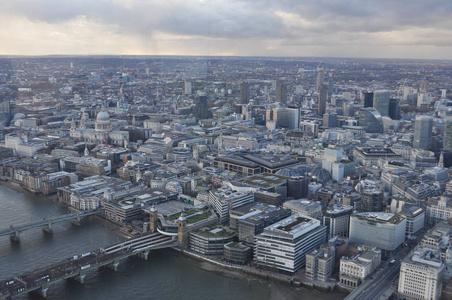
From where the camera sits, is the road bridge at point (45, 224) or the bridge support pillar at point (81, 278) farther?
the road bridge at point (45, 224)

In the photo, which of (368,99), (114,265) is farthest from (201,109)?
(114,265)

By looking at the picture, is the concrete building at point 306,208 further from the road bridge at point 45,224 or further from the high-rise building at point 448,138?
the high-rise building at point 448,138

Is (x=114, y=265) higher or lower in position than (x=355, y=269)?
lower

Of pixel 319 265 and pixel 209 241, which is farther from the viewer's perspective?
pixel 209 241

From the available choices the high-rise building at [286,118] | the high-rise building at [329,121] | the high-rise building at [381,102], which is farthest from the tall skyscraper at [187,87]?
the high-rise building at [381,102]

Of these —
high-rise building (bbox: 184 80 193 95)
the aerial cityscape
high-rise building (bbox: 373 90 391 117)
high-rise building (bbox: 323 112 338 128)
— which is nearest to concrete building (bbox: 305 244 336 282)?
the aerial cityscape

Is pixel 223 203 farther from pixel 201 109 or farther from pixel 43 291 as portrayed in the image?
pixel 201 109

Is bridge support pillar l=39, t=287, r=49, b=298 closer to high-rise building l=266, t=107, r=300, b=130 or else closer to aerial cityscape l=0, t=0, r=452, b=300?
aerial cityscape l=0, t=0, r=452, b=300

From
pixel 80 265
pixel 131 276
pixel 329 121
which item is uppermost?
pixel 329 121
